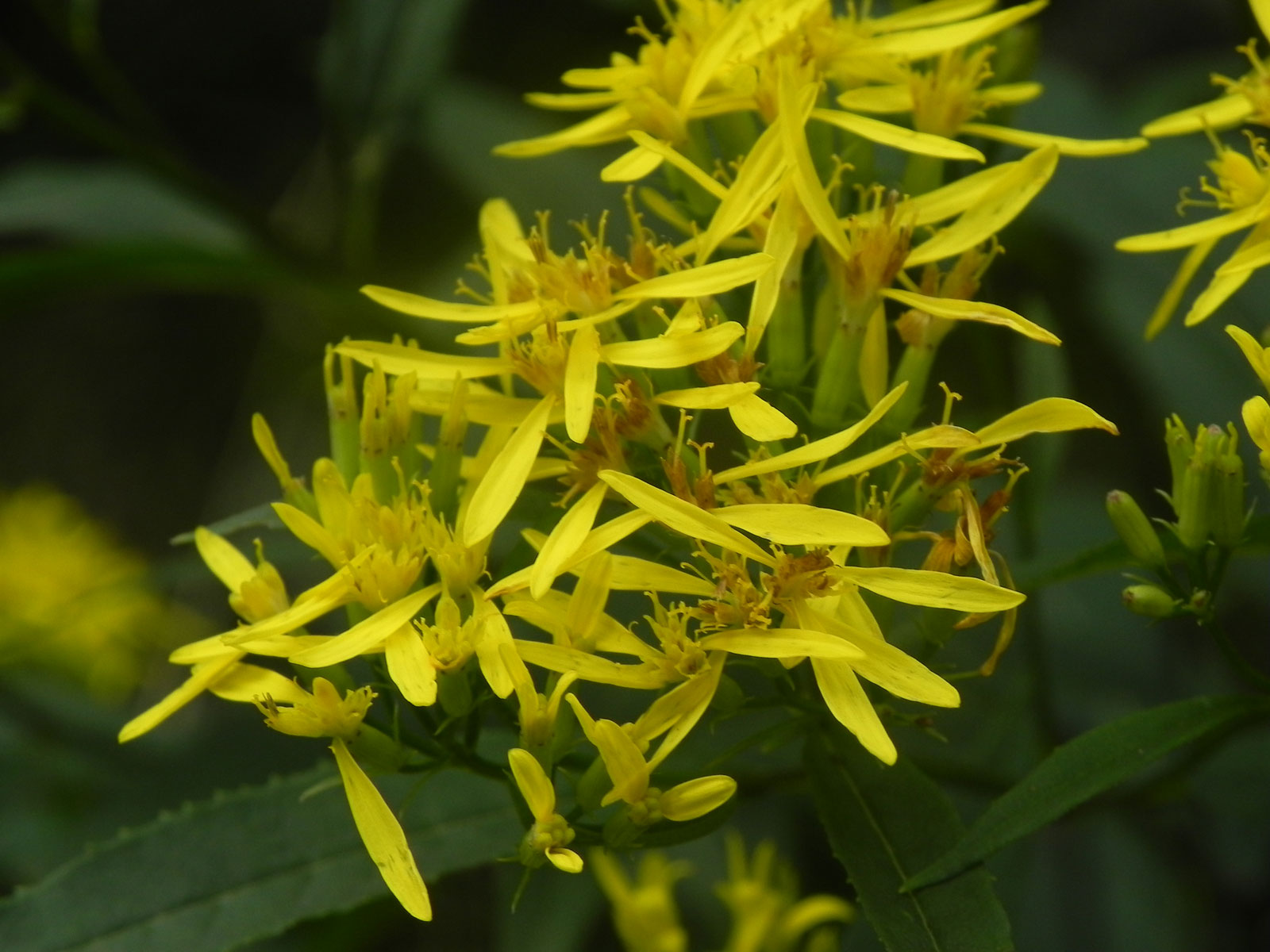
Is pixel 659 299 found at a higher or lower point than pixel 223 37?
higher

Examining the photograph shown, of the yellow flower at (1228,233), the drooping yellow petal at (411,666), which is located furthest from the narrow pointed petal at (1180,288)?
the drooping yellow petal at (411,666)

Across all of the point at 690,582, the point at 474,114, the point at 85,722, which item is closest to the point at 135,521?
the point at 85,722

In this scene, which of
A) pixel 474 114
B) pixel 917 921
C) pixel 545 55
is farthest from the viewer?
pixel 545 55

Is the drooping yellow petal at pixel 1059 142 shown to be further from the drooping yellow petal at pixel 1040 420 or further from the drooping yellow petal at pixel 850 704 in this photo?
the drooping yellow petal at pixel 850 704

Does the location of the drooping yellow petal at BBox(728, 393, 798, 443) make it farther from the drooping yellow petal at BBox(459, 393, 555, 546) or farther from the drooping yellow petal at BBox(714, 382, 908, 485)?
the drooping yellow petal at BBox(459, 393, 555, 546)

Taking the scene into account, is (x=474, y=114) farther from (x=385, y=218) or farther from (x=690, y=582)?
(x=690, y=582)

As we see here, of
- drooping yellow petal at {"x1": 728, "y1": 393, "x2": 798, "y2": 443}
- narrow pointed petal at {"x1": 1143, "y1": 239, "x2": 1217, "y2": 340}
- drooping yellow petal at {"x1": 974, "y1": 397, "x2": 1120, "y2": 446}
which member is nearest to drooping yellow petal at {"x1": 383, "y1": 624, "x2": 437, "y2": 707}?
drooping yellow petal at {"x1": 728, "y1": 393, "x2": 798, "y2": 443}
